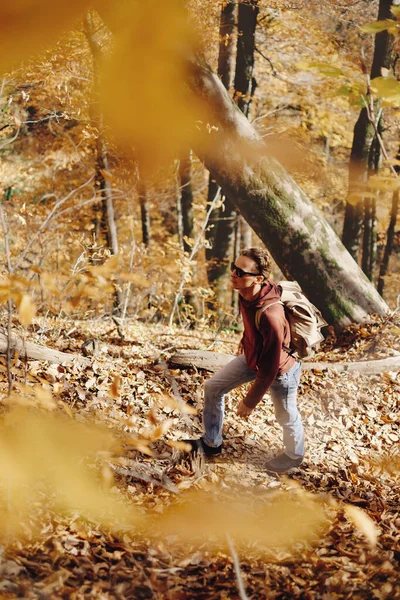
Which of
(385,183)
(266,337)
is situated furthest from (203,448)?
(385,183)

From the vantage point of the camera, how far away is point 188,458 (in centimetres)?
379

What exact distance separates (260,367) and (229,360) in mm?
2154

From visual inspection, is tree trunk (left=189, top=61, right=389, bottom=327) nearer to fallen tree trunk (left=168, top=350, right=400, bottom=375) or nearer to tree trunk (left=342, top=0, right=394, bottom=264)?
fallen tree trunk (left=168, top=350, right=400, bottom=375)

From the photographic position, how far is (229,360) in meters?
5.38

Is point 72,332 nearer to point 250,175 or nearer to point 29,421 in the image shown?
point 250,175

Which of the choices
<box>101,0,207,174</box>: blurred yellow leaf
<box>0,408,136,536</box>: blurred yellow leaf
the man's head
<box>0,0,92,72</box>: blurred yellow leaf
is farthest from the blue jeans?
<box>0,0,92,72</box>: blurred yellow leaf

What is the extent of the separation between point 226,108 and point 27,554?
5324 millimetres

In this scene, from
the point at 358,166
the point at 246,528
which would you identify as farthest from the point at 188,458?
the point at 358,166

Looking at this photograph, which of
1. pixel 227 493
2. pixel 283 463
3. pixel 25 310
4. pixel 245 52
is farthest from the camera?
pixel 245 52

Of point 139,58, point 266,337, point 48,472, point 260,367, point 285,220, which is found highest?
point 139,58

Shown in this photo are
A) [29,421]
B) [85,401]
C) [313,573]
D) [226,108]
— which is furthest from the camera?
[226,108]

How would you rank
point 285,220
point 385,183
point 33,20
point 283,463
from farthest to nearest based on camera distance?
point 285,220, point 283,463, point 385,183, point 33,20

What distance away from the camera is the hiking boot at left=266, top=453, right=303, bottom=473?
151 inches

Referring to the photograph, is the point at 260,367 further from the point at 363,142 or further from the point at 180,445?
the point at 363,142
